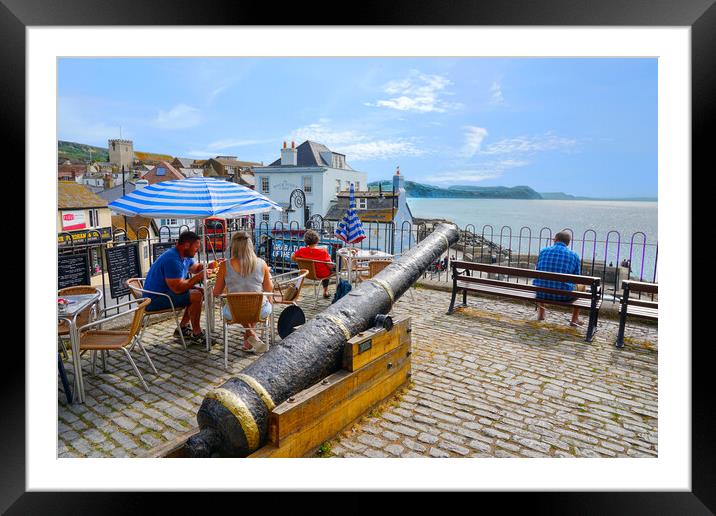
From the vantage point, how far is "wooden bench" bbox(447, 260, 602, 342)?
6.28 m

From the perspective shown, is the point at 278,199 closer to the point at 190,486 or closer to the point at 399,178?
the point at 399,178

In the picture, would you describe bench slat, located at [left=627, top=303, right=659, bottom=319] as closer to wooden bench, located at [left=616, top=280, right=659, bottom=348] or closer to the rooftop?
wooden bench, located at [left=616, top=280, right=659, bottom=348]

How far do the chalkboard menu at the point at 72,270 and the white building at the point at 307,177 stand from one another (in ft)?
122

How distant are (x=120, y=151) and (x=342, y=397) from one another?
3090 inches

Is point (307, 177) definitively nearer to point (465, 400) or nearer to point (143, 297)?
point (143, 297)

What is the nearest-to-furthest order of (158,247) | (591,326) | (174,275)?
(174,275) < (591,326) < (158,247)

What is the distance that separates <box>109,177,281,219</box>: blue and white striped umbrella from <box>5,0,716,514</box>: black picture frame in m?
2.21

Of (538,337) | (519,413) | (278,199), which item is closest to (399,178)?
(278,199)

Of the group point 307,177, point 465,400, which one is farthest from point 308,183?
point 465,400

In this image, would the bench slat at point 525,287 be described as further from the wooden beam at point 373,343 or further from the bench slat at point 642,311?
the wooden beam at point 373,343

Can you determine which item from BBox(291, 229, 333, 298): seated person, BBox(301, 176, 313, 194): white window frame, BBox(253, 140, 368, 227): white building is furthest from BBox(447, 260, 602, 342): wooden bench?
BBox(301, 176, 313, 194): white window frame

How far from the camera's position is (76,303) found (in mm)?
4629
